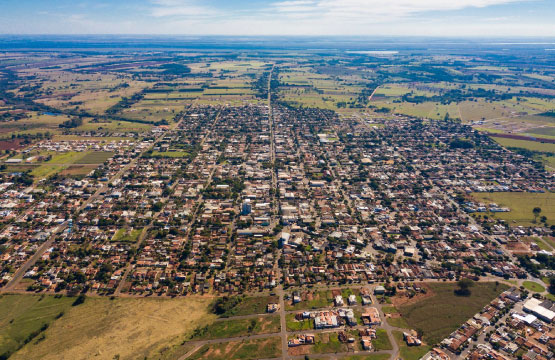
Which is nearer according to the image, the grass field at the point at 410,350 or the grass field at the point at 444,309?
the grass field at the point at 410,350

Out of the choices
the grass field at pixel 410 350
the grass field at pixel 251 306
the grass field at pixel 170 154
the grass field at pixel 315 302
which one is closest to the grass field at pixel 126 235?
the grass field at pixel 251 306

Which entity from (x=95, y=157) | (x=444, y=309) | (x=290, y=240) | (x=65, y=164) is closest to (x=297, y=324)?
(x=290, y=240)

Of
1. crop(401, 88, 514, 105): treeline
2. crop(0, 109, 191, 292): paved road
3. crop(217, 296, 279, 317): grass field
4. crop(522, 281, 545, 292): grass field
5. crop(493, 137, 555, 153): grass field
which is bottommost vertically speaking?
crop(217, 296, 279, 317): grass field

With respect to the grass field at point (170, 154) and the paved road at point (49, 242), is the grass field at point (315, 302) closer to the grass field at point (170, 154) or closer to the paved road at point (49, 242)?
the paved road at point (49, 242)

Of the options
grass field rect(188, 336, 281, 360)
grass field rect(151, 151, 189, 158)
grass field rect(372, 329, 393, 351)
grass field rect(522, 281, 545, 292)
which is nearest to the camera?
grass field rect(188, 336, 281, 360)

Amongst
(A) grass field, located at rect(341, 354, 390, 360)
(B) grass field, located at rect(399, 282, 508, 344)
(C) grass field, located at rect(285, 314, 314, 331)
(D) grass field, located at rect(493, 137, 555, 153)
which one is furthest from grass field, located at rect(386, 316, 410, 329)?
(D) grass field, located at rect(493, 137, 555, 153)

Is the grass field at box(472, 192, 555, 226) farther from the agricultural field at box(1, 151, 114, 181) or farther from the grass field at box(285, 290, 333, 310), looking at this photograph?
the agricultural field at box(1, 151, 114, 181)

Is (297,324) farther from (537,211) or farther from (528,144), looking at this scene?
(528,144)
